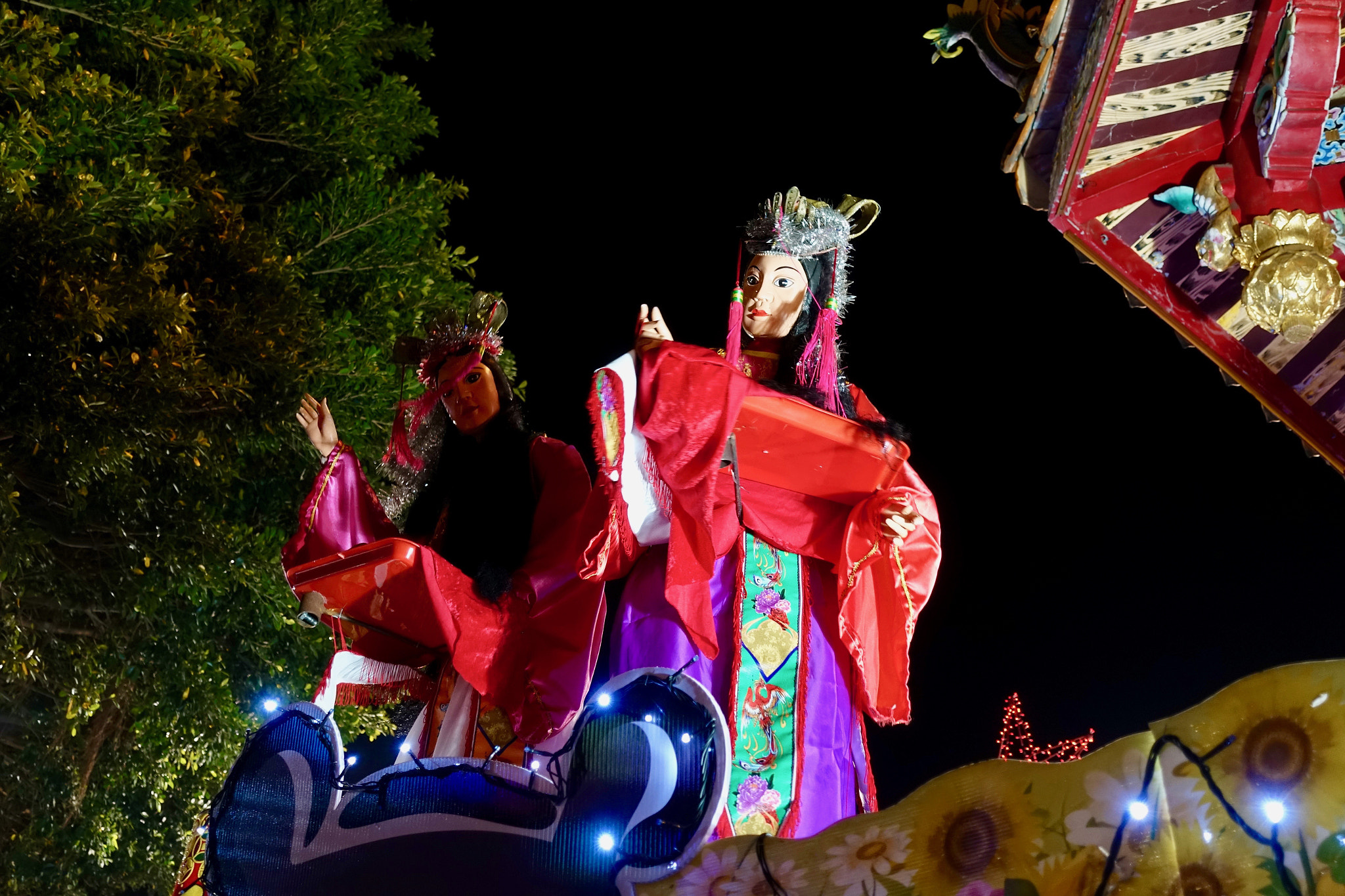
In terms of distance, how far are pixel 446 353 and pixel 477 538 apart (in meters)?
0.69

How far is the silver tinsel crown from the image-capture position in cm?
368

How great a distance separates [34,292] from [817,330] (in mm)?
2836

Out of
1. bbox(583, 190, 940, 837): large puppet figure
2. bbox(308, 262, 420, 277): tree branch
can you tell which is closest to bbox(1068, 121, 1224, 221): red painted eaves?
bbox(583, 190, 940, 837): large puppet figure

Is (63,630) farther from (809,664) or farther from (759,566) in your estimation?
(809,664)

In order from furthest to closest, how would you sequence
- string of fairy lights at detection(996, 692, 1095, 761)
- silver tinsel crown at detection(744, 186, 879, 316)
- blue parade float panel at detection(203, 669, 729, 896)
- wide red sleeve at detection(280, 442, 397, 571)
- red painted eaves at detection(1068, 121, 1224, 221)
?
string of fairy lights at detection(996, 692, 1095, 761) → silver tinsel crown at detection(744, 186, 879, 316) → wide red sleeve at detection(280, 442, 397, 571) → red painted eaves at detection(1068, 121, 1224, 221) → blue parade float panel at detection(203, 669, 729, 896)

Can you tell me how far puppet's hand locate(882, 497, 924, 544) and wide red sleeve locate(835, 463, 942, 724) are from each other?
2cm

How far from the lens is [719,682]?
2.95m

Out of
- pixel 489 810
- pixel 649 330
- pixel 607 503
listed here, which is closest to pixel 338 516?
pixel 607 503

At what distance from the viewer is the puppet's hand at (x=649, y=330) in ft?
9.70

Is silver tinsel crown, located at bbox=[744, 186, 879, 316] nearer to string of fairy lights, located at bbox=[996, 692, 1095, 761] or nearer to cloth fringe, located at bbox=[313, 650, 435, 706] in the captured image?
cloth fringe, located at bbox=[313, 650, 435, 706]

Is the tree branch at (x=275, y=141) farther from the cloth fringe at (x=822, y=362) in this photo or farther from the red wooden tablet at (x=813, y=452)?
the red wooden tablet at (x=813, y=452)

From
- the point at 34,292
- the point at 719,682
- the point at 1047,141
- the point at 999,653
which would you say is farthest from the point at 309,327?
the point at 999,653

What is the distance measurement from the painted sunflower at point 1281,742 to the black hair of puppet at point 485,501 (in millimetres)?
2015

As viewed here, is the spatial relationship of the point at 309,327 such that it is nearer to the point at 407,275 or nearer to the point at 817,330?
the point at 407,275
